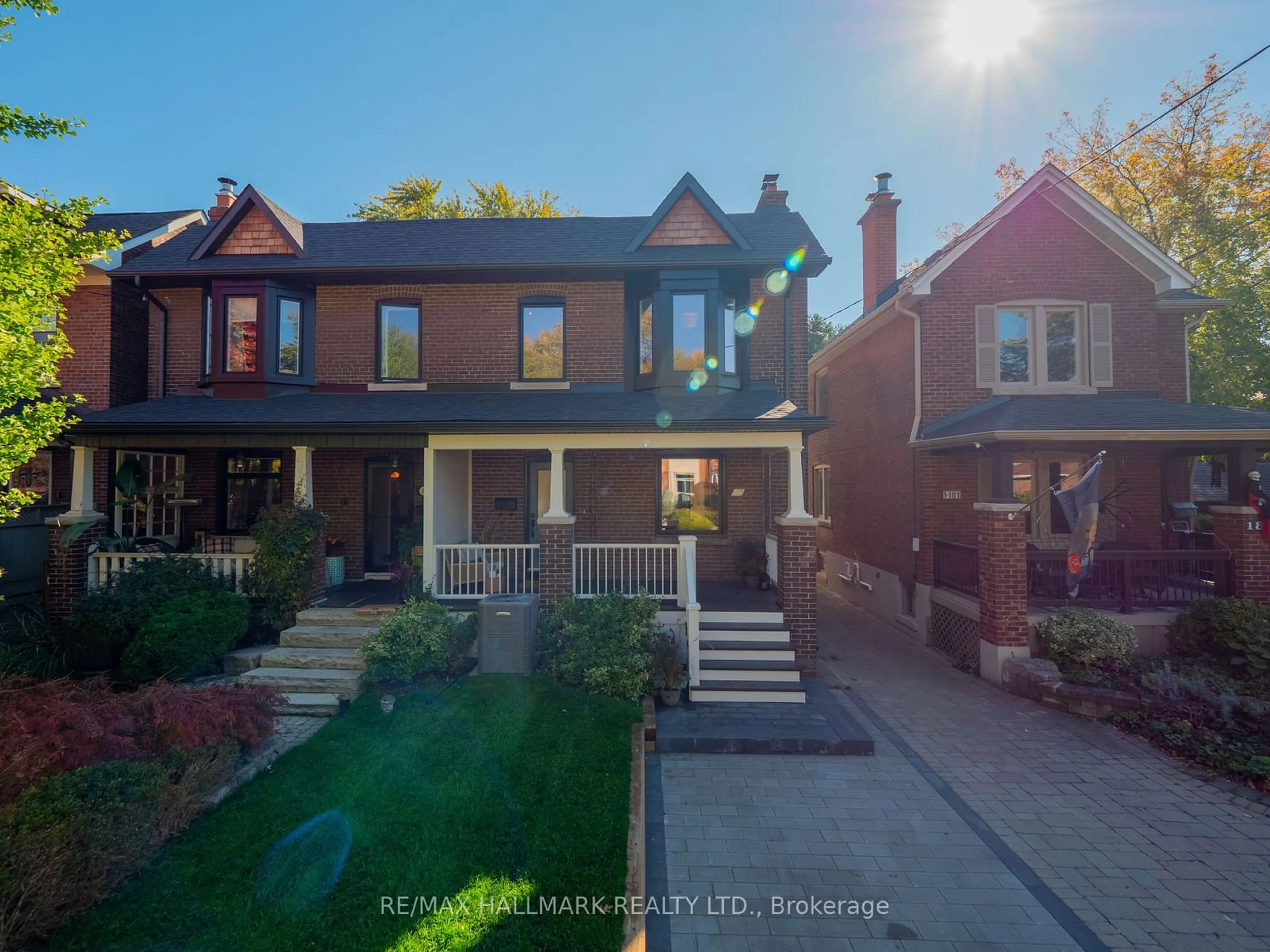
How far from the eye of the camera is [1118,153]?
16.4m

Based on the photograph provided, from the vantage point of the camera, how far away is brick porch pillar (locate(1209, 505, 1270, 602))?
8.37m

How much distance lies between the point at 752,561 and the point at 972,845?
574cm

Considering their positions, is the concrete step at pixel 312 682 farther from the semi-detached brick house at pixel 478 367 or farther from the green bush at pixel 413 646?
the semi-detached brick house at pixel 478 367

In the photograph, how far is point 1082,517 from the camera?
7.97 m

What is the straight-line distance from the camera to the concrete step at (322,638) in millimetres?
7770

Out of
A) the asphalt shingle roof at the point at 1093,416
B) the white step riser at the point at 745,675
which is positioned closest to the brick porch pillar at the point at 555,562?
the white step riser at the point at 745,675

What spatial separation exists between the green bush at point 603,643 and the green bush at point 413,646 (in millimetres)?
1271

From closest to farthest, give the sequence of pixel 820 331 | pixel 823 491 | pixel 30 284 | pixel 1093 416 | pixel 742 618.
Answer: pixel 30 284 → pixel 742 618 → pixel 1093 416 → pixel 823 491 → pixel 820 331

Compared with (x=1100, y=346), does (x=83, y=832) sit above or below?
below

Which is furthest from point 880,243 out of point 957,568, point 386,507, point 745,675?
point 386,507

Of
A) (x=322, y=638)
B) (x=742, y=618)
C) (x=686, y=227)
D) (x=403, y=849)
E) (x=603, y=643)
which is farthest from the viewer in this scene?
(x=686, y=227)

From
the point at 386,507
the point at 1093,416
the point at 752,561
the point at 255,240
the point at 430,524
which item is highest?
the point at 255,240

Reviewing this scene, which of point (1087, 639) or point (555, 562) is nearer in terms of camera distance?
point (1087, 639)

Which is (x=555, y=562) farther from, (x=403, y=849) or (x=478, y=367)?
(x=478, y=367)
